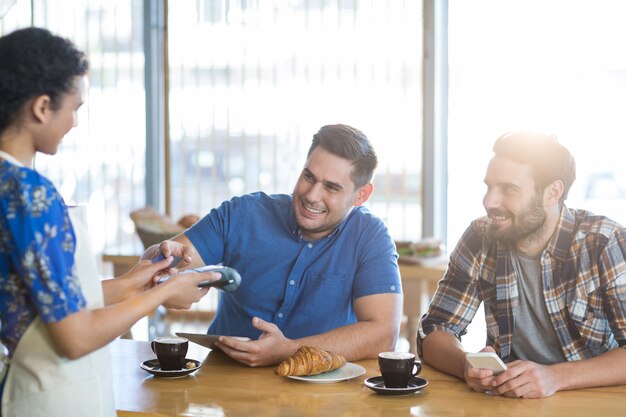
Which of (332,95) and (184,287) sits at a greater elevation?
(332,95)

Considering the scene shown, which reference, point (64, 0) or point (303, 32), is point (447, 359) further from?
point (64, 0)

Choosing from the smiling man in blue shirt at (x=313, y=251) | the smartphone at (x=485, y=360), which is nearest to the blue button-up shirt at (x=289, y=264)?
the smiling man in blue shirt at (x=313, y=251)

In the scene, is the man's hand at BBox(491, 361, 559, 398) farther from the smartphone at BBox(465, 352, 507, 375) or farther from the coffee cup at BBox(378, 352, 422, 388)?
the coffee cup at BBox(378, 352, 422, 388)

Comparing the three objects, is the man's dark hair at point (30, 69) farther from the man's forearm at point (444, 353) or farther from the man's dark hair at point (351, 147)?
the man's dark hair at point (351, 147)

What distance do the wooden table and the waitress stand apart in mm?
250

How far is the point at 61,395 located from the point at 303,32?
4.08 metres

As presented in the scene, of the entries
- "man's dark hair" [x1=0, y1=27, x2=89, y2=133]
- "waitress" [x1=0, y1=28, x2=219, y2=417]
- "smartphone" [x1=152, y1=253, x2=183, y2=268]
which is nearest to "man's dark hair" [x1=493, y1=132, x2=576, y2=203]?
"smartphone" [x1=152, y1=253, x2=183, y2=268]

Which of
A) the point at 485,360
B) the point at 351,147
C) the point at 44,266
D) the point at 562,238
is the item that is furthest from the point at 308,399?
the point at 351,147

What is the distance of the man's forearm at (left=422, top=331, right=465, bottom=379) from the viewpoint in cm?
196

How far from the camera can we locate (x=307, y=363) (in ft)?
6.18

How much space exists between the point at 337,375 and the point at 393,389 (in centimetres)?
18

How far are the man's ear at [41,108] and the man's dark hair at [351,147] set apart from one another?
120cm

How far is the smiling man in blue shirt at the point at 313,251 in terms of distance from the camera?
8.05ft

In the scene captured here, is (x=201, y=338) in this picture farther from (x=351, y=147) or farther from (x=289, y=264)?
(x=351, y=147)
